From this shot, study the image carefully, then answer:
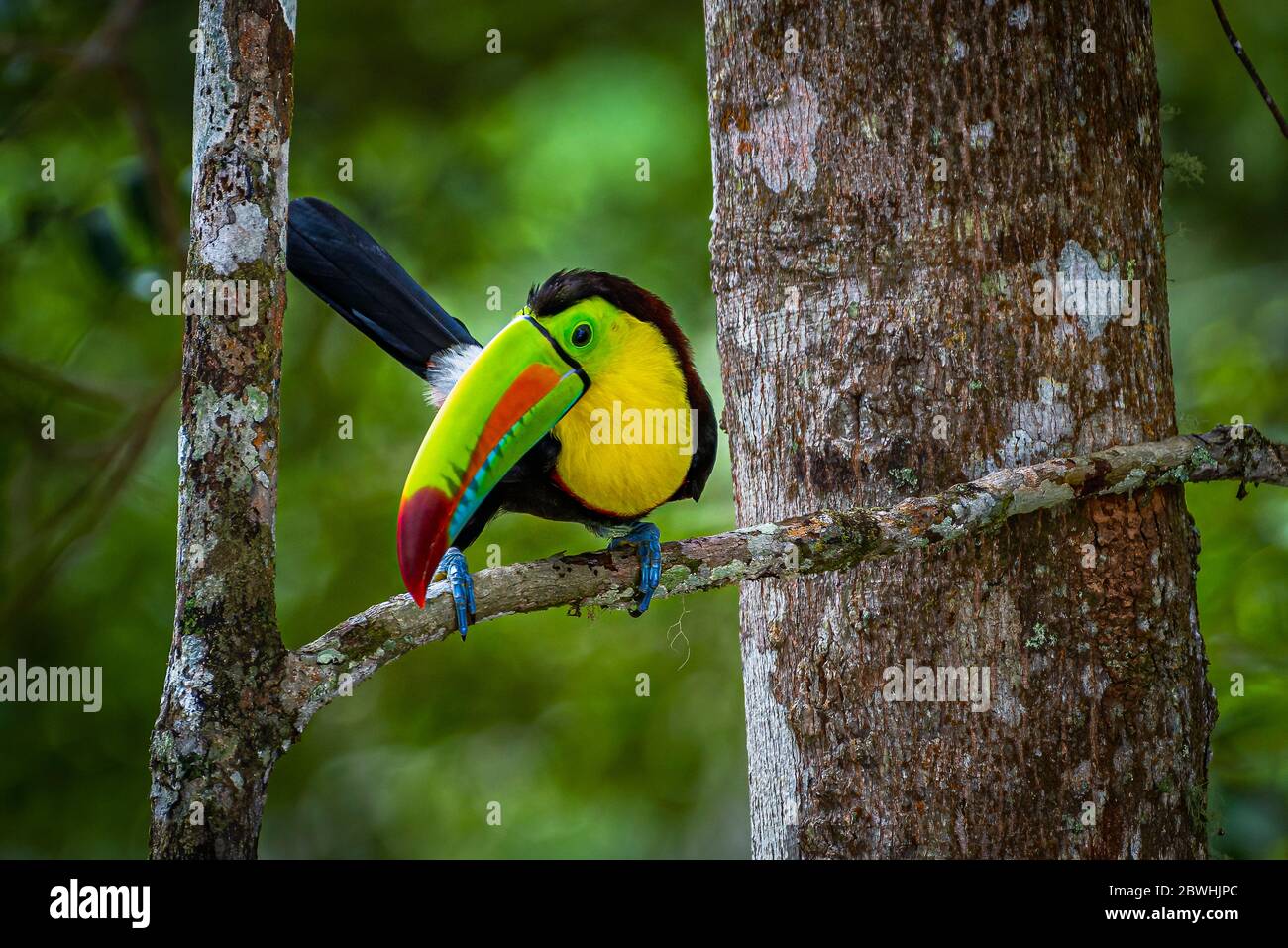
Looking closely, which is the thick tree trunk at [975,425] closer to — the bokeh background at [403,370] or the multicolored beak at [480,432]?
the multicolored beak at [480,432]

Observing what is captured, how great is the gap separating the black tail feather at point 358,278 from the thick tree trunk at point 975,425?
74cm

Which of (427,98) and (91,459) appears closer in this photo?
(91,459)

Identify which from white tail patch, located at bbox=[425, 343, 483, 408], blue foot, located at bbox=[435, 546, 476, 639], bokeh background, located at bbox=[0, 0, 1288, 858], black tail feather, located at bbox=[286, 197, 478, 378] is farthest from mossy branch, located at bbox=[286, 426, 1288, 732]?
bokeh background, located at bbox=[0, 0, 1288, 858]

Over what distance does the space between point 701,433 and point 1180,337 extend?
202cm

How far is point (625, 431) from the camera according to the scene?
2240 mm

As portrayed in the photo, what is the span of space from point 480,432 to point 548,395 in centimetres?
17

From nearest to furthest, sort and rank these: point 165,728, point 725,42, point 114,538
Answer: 1. point 165,728
2. point 725,42
3. point 114,538

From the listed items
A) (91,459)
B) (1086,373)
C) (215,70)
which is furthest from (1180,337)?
(91,459)

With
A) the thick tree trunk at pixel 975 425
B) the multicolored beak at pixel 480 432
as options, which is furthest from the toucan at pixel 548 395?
the thick tree trunk at pixel 975 425

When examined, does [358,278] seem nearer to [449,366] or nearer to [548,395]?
[449,366]

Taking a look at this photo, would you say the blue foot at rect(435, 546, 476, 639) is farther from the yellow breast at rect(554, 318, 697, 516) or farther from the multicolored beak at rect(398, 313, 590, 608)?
the yellow breast at rect(554, 318, 697, 516)

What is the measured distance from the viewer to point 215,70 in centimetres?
160
